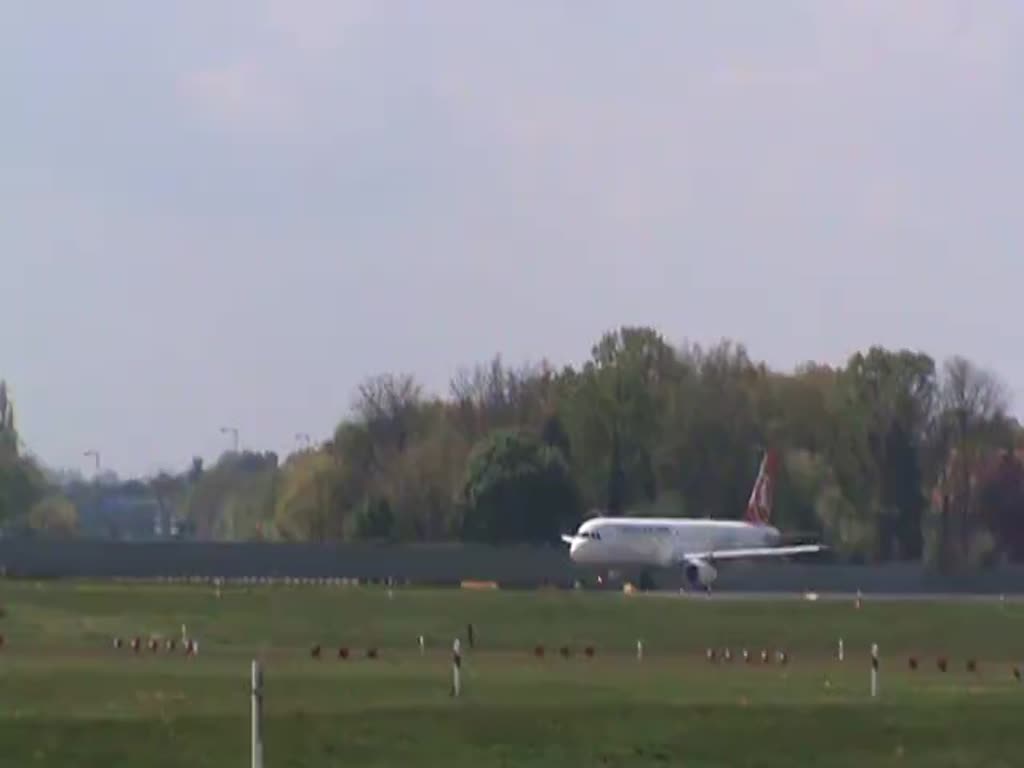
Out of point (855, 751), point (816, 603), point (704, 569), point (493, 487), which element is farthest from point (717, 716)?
point (493, 487)

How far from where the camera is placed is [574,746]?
3241 cm

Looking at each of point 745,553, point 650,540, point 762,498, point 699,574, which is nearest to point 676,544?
point 650,540

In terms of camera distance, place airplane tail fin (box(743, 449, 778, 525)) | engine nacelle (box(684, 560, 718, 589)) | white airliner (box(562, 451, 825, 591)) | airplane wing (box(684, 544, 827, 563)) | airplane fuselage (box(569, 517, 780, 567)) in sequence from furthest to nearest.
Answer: airplane tail fin (box(743, 449, 778, 525)) → airplane wing (box(684, 544, 827, 563)) → engine nacelle (box(684, 560, 718, 589)) → white airliner (box(562, 451, 825, 591)) → airplane fuselage (box(569, 517, 780, 567))

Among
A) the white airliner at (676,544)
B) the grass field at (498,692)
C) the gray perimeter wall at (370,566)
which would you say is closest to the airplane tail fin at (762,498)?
the white airliner at (676,544)

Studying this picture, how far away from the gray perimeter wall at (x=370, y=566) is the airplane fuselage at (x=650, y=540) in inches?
69.3

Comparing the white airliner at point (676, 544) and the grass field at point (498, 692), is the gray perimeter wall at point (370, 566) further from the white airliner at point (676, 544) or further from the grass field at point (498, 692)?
the grass field at point (498, 692)

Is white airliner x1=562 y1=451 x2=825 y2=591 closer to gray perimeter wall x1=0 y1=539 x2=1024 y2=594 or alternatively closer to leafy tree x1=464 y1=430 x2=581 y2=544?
gray perimeter wall x1=0 y1=539 x2=1024 y2=594

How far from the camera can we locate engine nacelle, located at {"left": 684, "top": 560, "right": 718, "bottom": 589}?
109750 millimetres

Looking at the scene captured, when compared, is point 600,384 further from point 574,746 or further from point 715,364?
point 574,746

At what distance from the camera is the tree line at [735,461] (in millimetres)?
135250

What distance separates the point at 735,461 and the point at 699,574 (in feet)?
108

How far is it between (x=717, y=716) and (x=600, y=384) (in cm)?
10849

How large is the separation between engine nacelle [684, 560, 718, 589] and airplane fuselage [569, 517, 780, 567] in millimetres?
1291

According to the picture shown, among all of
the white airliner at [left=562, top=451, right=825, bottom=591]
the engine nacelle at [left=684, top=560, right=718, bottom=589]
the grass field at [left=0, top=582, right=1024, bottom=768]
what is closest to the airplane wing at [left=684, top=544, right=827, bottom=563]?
the white airliner at [left=562, top=451, right=825, bottom=591]
